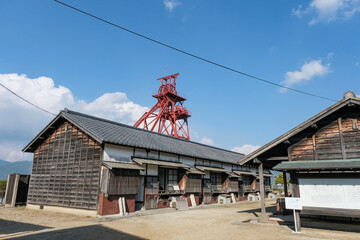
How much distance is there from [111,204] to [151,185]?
11.0 ft

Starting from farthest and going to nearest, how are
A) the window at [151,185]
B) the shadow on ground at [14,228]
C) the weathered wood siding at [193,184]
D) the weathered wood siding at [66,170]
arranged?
the weathered wood siding at [193,184], the window at [151,185], the weathered wood siding at [66,170], the shadow on ground at [14,228]

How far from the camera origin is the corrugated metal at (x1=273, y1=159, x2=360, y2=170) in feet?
28.7

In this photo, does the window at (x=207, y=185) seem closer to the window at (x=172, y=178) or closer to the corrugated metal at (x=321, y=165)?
the window at (x=172, y=178)

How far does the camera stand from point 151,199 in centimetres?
1609

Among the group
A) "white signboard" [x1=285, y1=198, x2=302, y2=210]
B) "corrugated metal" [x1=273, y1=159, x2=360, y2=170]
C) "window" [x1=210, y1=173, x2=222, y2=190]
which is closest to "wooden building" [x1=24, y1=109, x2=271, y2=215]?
"window" [x1=210, y1=173, x2=222, y2=190]

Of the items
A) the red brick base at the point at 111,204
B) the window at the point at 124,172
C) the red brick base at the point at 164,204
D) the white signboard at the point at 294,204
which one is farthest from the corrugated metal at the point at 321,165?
the red brick base at the point at 164,204

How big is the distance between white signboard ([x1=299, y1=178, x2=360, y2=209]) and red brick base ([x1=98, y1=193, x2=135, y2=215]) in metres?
Result: 9.52

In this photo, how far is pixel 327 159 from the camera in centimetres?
1011

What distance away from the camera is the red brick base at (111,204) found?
13.2 meters

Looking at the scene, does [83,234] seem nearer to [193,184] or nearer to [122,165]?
[122,165]

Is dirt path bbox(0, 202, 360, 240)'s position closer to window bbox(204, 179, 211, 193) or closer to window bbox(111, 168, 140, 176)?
window bbox(111, 168, 140, 176)

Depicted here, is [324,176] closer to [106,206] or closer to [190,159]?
[106,206]

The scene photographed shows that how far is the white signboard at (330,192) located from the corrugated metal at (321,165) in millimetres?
589

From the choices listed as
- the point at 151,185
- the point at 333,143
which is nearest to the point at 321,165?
the point at 333,143
